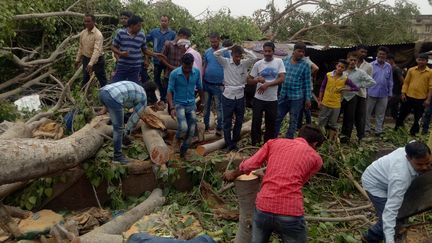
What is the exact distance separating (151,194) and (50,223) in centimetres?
121

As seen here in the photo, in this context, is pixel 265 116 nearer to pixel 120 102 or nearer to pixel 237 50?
pixel 237 50

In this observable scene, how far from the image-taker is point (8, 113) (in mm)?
7852

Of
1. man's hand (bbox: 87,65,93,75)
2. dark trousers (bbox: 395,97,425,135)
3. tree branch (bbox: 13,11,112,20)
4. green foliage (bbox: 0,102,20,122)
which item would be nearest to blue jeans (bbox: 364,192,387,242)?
dark trousers (bbox: 395,97,425,135)

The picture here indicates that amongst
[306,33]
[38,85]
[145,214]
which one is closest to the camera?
[145,214]

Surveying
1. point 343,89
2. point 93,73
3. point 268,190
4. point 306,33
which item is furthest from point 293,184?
point 306,33

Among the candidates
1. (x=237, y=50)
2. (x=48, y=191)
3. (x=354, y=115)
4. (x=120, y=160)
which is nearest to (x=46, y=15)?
(x=120, y=160)

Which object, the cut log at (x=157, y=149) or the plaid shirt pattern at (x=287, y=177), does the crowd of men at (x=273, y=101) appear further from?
the cut log at (x=157, y=149)

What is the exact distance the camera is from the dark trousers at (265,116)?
5.94 metres

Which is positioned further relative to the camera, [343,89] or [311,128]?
[343,89]

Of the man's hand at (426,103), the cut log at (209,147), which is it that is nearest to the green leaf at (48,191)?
the cut log at (209,147)

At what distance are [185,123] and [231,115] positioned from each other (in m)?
0.72

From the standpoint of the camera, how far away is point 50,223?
5.02m

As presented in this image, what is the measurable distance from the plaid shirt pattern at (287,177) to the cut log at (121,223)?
1.65 meters

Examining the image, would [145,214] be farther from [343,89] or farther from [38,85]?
[38,85]
